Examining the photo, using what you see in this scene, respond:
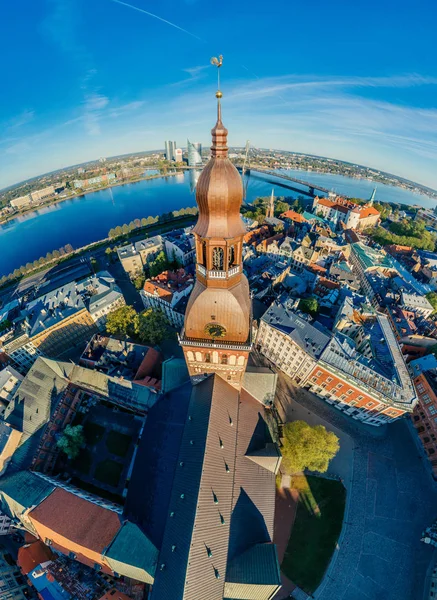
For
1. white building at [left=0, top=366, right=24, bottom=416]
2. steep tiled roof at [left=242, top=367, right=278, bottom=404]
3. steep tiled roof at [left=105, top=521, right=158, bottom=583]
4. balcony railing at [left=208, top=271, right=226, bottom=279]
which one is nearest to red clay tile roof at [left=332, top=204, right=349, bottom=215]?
steep tiled roof at [left=242, top=367, right=278, bottom=404]

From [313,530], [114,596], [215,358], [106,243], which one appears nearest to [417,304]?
[313,530]

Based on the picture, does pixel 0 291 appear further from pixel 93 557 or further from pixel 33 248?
pixel 93 557

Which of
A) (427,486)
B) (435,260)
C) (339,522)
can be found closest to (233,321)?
(339,522)

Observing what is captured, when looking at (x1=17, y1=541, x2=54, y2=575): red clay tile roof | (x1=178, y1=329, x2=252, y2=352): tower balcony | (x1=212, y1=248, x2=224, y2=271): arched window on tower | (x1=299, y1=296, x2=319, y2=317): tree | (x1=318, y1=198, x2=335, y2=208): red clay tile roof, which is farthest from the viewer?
(x1=318, y1=198, x2=335, y2=208): red clay tile roof

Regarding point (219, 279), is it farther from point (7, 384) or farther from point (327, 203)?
point (327, 203)

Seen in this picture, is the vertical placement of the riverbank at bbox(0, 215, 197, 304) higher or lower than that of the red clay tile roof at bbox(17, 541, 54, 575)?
higher

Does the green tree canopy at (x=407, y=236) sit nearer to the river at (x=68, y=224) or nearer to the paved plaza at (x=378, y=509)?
the paved plaza at (x=378, y=509)

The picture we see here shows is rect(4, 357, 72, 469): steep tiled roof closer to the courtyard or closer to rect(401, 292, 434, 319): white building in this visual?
the courtyard

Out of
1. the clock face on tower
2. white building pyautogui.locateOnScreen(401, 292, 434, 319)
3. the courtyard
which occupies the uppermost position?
white building pyautogui.locateOnScreen(401, 292, 434, 319)
